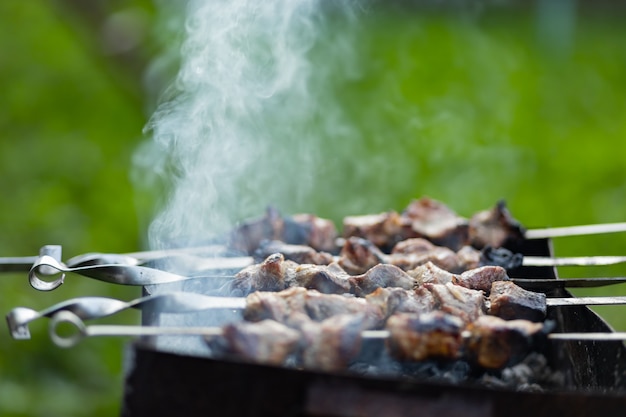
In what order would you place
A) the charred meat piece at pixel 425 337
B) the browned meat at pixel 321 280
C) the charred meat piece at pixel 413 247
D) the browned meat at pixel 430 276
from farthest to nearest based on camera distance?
the charred meat piece at pixel 413 247
the browned meat at pixel 430 276
the browned meat at pixel 321 280
the charred meat piece at pixel 425 337

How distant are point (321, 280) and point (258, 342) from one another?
0.62 metres

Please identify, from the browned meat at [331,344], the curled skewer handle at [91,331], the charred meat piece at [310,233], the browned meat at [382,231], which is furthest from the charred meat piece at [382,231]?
the curled skewer handle at [91,331]

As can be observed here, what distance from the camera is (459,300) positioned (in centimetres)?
248

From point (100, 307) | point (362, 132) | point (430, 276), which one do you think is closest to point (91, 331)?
point (100, 307)

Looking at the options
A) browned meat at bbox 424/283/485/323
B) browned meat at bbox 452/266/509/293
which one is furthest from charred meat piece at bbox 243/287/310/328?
browned meat at bbox 452/266/509/293

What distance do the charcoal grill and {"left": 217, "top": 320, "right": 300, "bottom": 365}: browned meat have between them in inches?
5.2

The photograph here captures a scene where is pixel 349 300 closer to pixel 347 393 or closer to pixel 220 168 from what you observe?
pixel 347 393

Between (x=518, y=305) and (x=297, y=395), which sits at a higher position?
(x=518, y=305)

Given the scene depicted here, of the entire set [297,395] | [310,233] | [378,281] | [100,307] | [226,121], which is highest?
[226,121]

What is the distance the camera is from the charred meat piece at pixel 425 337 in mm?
2156

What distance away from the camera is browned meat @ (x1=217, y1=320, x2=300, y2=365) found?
6.82 ft

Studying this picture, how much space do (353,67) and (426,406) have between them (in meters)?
6.45

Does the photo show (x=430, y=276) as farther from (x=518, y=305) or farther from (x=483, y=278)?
(x=518, y=305)

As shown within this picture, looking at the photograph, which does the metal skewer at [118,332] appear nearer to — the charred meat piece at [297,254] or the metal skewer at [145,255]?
the metal skewer at [145,255]
